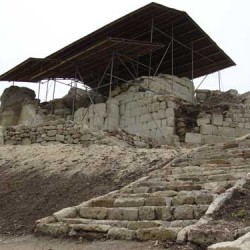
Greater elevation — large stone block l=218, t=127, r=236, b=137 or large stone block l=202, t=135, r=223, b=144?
large stone block l=218, t=127, r=236, b=137

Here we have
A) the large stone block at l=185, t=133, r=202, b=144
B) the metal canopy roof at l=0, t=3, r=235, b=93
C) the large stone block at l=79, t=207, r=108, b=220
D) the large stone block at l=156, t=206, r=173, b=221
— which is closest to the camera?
the large stone block at l=156, t=206, r=173, b=221

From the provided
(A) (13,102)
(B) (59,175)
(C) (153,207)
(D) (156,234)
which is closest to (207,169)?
(C) (153,207)

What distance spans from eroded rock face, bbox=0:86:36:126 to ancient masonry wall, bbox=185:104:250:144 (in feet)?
29.9

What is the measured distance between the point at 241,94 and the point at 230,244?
16.9 metres

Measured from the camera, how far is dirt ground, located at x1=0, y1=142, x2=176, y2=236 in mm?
8491

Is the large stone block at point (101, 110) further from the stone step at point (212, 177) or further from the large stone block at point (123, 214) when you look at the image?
the large stone block at point (123, 214)

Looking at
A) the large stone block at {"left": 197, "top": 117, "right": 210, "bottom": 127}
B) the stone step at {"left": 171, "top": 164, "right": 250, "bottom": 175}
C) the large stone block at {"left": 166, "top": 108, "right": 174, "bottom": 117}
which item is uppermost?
the large stone block at {"left": 166, "top": 108, "right": 174, "bottom": 117}

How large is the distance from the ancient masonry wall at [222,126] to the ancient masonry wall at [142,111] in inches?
38.9

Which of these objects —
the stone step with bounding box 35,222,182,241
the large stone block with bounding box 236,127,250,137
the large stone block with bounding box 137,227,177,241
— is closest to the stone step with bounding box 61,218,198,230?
the stone step with bounding box 35,222,182,241

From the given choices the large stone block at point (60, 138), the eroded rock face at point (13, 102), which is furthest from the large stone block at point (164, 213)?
the eroded rock face at point (13, 102)

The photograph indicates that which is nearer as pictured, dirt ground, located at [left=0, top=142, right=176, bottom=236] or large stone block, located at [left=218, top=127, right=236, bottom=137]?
dirt ground, located at [left=0, top=142, right=176, bottom=236]

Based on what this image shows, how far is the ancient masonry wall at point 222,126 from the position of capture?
16.7 metres

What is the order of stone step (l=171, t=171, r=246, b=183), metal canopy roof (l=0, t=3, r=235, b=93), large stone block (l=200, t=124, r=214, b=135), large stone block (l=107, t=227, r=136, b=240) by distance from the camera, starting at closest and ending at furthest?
1. large stone block (l=107, t=227, r=136, b=240)
2. stone step (l=171, t=171, r=246, b=183)
3. large stone block (l=200, t=124, r=214, b=135)
4. metal canopy roof (l=0, t=3, r=235, b=93)

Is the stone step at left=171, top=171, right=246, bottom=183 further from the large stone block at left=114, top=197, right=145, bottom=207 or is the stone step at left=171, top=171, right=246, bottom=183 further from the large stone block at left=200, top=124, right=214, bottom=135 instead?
the large stone block at left=200, top=124, right=214, bottom=135
